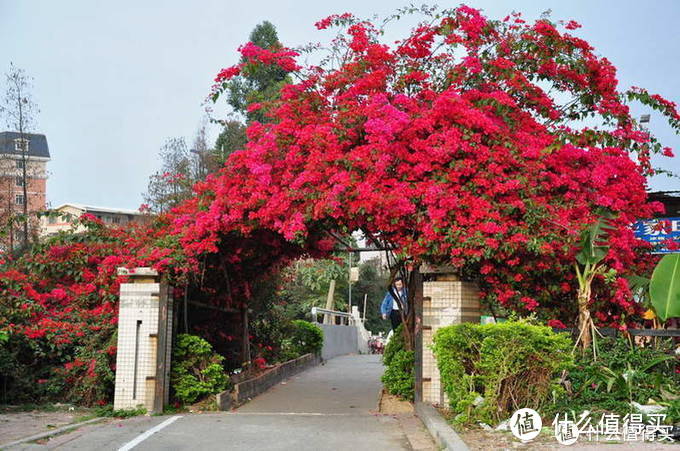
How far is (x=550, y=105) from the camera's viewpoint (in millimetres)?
12359

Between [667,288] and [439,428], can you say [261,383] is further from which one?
[667,288]

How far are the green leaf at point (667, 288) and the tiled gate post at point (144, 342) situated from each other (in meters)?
6.94

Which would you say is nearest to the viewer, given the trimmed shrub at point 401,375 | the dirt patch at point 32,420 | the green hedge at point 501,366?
the green hedge at point 501,366

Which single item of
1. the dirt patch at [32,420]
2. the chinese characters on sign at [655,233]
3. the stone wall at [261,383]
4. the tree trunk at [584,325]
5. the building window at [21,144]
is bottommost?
the dirt patch at [32,420]

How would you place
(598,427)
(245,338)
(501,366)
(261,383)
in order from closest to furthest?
(598,427), (501,366), (261,383), (245,338)

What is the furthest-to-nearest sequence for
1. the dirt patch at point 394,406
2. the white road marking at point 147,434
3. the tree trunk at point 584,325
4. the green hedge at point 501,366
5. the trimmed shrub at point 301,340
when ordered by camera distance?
1. the trimmed shrub at point 301,340
2. the dirt patch at point 394,406
3. the tree trunk at point 584,325
4. the green hedge at point 501,366
5. the white road marking at point 147,434

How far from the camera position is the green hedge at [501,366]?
8.88 m

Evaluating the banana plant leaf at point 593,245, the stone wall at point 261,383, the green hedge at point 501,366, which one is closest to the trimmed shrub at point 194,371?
the stone wall at point 261,383

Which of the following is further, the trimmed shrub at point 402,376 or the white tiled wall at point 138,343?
the trimmed shrub at point 402,376

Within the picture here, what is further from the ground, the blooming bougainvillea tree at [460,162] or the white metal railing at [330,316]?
the blooming bougainvillea tree at [460,162]

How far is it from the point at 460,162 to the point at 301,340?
490 inches

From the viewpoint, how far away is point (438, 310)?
1145 cm

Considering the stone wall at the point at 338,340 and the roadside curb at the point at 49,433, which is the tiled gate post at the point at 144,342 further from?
the stone wall at the point at 338,340

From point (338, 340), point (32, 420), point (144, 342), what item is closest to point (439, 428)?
point (144, 342)
